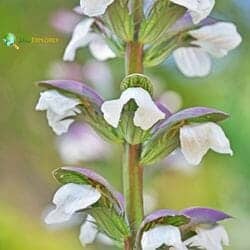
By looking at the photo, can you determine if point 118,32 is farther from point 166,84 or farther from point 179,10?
point 166,84

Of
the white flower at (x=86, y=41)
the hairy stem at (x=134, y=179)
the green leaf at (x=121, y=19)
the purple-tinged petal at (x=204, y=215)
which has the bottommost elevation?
the purple-tinged petal at (x=204, y=215)

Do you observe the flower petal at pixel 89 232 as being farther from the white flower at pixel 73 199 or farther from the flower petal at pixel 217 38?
→ the flower petal at pixel 217 38

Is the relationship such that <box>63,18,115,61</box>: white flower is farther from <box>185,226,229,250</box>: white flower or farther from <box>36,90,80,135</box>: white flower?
<box>185,226,229,250</box>: white flower

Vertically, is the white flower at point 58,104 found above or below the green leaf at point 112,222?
above

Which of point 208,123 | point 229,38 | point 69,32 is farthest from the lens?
point 69,32

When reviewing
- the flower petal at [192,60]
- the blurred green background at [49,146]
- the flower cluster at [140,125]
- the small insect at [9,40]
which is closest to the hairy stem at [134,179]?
the flower cluster at [140,125]

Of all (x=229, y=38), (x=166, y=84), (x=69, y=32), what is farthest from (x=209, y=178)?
(x=229, y=38)
